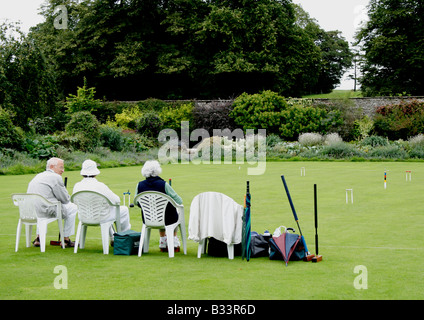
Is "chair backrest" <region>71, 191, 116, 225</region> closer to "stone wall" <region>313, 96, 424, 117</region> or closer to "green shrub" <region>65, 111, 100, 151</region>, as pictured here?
"green shrub" <region>65, 111, 100, 151</region>

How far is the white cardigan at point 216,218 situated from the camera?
314 inches

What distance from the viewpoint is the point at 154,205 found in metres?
8.26

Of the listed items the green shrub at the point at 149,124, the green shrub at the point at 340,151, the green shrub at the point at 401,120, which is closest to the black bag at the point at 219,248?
the green shrub at the point at 340,151

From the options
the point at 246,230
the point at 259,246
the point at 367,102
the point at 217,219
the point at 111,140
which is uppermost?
the point at 367,102

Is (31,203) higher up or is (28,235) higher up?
(31,203)

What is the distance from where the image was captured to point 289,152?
32.3 m

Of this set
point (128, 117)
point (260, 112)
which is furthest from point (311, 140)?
point (128, 117)

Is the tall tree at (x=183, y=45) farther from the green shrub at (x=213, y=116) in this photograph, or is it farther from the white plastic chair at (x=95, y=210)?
the white plastic chair at (x=95, y=210)

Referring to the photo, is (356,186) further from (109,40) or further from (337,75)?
(337,75)

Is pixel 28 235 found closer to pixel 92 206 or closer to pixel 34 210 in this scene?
pixel 34 210

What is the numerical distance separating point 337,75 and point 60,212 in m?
77.8

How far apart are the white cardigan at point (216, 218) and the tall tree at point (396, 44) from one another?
4231 centimetres

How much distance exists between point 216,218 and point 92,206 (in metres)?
1.95
